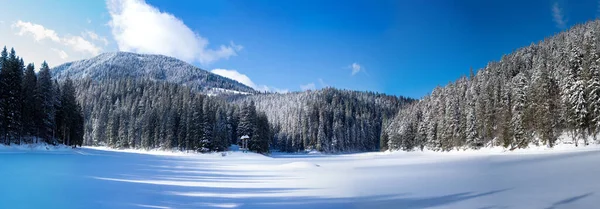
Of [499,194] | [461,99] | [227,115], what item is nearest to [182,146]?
A: [227,115]

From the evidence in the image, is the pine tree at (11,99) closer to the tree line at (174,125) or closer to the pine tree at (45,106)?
the pine tree at (45,106)

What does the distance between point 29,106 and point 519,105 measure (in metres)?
64.2

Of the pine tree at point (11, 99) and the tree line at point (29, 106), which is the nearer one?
the pine tree at point (11, 99)

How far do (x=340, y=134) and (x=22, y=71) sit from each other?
88.5m

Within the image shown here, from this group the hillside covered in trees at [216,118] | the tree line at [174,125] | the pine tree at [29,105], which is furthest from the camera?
the hillside covered in trees at [216,118]

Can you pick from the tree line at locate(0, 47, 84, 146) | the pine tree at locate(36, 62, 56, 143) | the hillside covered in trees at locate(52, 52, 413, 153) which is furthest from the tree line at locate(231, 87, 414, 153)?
the pine tree at locate(36, 62, 56, 143)

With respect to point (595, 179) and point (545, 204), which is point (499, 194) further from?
point (595, 179)

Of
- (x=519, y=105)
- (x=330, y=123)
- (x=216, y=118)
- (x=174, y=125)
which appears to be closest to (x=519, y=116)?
(x=519, y=105)

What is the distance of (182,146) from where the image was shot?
6894 cm

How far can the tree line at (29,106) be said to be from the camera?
3931 centimetres

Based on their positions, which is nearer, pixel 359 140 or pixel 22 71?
pixel 22 71

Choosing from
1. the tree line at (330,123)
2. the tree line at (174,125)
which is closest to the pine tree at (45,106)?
the tree line at (174,125)

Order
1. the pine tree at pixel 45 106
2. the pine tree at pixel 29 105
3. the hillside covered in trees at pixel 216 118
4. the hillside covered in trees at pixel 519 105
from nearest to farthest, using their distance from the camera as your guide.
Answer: the hillside covered in trees at pixel 519 105, the pine tree at pixel 29 105, the pine tree at pixel 45 106, the hillside covered in trees at pixel 216 118

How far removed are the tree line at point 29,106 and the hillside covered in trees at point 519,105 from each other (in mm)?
62220
